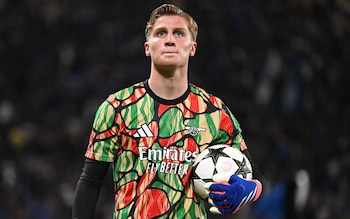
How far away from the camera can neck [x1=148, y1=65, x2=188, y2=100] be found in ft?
13.5

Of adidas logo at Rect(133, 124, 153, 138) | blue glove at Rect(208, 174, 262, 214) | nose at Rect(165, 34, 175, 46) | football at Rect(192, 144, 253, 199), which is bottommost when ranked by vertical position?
blue glove at Rect(208, 174, 262, 214)

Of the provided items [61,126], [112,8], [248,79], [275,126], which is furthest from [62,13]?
[275,126]

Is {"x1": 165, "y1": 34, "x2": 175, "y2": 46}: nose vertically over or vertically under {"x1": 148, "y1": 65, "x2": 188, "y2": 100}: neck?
over

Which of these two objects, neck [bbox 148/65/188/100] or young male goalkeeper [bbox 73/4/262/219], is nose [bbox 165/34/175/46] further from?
neck [bbox 148/65/188/100]

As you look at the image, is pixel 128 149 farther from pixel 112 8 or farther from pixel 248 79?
pixel 112 8

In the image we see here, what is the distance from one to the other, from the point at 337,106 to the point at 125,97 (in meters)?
5.79

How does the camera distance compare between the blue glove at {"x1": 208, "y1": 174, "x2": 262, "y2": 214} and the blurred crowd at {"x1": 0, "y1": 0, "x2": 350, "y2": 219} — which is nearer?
the blue glove at {"x1": 208, "y1": 174, "x2": 262, "y2": 214}

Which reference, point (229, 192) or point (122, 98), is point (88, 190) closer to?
point (122, 98)

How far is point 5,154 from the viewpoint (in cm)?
1112

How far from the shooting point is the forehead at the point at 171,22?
4.06 metres

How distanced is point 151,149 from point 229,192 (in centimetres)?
44

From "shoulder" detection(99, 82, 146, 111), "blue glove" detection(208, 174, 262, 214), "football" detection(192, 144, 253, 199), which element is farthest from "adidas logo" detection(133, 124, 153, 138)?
"blue glove" detection(208, 174, 262, 214)

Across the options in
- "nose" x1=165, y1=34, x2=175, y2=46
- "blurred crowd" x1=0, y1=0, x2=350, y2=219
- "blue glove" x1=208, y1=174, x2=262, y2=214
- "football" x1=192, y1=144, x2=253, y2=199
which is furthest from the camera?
"blurred crowd" x1=0, y1=0, x2=350, y2=219

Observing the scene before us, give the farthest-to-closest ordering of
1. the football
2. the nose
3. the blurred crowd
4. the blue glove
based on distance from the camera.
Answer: the blurred crowd
the nose
the football
the blue glove
